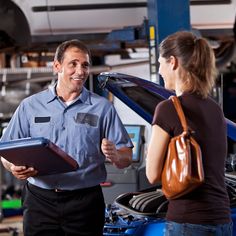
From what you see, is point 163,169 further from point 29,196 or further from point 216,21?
point 216,21

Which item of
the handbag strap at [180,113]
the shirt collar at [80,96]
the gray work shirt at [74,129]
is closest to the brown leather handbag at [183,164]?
the handbag strap at [180,113]

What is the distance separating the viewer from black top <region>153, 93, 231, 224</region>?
6.82 feet

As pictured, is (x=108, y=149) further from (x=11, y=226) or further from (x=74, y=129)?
(x=11, y=226)

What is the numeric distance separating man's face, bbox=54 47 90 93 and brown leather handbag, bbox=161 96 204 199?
857 millimetres

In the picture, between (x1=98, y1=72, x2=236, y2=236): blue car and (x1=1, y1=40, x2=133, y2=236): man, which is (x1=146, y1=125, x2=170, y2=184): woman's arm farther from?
(x1=98, y1=72, x2=236, y2=236): blue car

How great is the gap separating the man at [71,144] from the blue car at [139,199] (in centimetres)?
15

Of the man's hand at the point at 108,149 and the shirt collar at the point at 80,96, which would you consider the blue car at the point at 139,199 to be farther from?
the man's hand at the point at 108,149

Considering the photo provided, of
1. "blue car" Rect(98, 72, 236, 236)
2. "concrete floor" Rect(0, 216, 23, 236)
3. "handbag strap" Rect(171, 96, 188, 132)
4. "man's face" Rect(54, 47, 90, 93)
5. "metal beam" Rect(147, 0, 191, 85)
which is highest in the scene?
"metal beam" Rect(147, 0, 191, 85)

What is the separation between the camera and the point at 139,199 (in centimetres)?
318

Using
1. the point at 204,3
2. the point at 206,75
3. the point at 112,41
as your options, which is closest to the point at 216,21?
the point at 204,3

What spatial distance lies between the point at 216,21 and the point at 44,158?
4.07 meters

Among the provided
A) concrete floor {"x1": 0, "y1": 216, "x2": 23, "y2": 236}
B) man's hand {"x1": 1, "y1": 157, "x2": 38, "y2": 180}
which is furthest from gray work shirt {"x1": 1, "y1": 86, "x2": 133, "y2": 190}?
concrete floor {"x1": 0, "y1": 216, "x2": 23, "y2": 236}

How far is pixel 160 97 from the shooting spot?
120 inches

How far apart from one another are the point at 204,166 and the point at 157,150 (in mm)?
178
